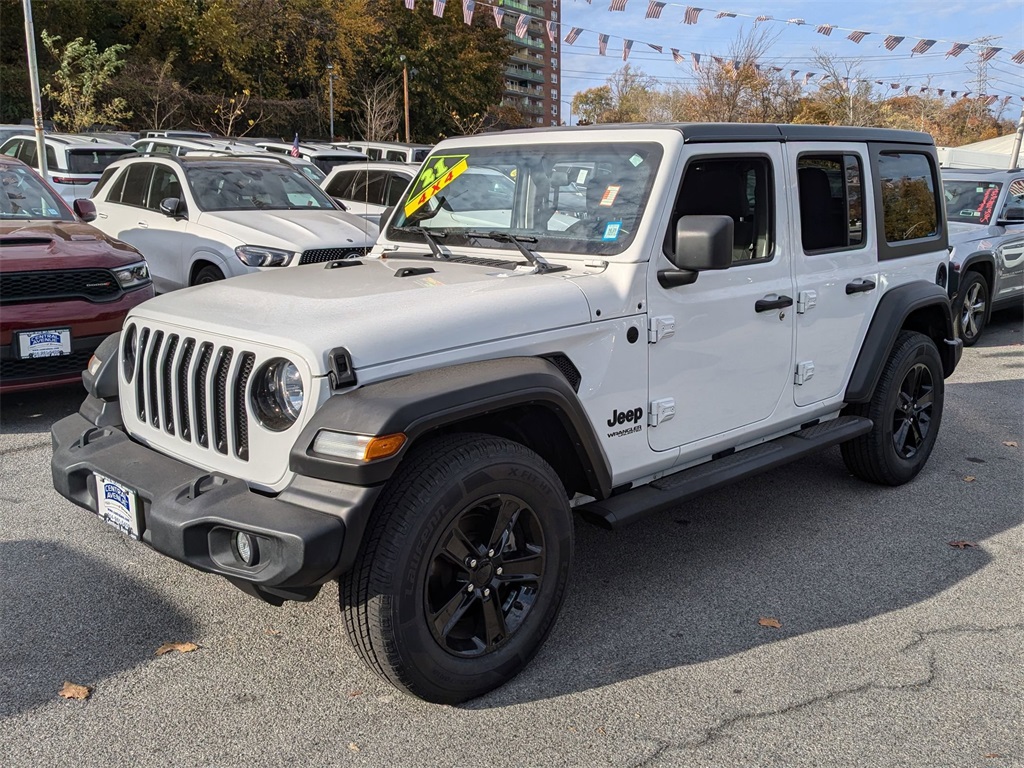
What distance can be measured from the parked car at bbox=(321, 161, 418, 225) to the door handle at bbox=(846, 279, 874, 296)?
7746mm

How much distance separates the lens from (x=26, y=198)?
287 inches

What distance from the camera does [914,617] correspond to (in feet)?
12.5

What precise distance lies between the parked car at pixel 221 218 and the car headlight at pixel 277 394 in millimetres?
5491

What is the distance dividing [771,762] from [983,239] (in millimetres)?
8682

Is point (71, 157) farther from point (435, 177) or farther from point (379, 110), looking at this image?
point (379, 110)

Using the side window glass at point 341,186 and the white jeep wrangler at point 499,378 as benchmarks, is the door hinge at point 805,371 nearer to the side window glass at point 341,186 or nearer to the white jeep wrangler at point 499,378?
the white jeep wrangler at point 499,378

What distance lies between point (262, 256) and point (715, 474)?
18.3 feet

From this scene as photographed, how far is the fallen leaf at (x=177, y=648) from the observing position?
3.41 metres

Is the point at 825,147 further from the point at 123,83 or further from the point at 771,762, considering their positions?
the point at 123,83

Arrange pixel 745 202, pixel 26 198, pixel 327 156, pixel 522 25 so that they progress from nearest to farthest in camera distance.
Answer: pixel 745 202
pixel 26 198
pixel 522 25
pixel 327 156

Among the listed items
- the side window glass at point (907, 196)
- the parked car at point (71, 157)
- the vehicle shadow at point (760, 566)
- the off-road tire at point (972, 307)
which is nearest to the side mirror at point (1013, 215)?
the off-road tire at point (972, 307)

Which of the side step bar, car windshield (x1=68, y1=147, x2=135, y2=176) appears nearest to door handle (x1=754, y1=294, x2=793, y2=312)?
the side step bar

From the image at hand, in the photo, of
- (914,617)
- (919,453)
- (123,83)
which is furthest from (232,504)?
(123,83)

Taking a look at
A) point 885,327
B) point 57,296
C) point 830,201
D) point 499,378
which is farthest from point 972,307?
point 57,296
